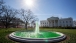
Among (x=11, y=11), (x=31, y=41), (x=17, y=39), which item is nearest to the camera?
(x=31, y=41)

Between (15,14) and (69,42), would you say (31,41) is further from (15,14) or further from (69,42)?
(15,14)

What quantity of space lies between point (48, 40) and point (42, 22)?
2319 inches

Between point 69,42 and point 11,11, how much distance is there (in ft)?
92.2

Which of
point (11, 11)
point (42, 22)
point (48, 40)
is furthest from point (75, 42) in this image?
point (42, 22)

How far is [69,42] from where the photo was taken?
28.6ft

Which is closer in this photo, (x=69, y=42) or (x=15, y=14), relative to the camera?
(x=69, y=42)

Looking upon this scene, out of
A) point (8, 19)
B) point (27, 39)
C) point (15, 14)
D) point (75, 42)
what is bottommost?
point (75, 42)

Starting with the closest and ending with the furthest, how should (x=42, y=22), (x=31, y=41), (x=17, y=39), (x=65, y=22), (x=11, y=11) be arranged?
(x=31, y=41), (x=17, y=39), (x=11, y=11), (x=65, y=22), (x=42, y=22)

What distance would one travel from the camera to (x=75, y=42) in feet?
28.7

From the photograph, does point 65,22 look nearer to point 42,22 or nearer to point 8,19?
point 42,22

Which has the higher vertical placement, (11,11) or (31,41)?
(11,11)

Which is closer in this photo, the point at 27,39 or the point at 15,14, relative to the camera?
the point at 27,39

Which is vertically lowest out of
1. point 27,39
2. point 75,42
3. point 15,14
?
point 75,42

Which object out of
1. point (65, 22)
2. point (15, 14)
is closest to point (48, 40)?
point (15, 14)
